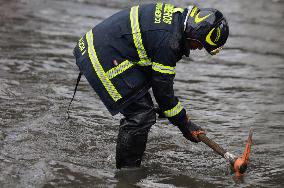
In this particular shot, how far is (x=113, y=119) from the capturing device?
7.15m

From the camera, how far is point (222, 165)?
5871mm

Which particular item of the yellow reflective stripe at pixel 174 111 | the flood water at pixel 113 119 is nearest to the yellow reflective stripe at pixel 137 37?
the yellow reflective stripe at pixel 174 111

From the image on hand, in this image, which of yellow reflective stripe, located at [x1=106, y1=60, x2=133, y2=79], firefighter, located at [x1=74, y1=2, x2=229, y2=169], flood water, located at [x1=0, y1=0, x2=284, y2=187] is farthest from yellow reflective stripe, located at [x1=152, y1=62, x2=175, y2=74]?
flood water, located at [x1=0, y1=0, x2=284, y2=187]

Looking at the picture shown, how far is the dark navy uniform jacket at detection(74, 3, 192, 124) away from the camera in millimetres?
4969

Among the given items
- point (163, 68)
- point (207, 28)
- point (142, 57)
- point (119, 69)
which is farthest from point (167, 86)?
point (207, 28)

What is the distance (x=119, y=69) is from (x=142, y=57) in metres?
0.24

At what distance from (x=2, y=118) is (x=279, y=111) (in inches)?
145

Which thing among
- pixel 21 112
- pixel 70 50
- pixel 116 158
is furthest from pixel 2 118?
pixel 70 50

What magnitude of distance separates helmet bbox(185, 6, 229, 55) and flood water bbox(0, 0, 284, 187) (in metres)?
0.61

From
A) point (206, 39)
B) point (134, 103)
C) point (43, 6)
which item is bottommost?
point (43, 6)

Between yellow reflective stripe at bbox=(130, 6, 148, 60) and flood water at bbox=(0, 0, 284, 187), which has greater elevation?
yellow reflective stripe at bbox=(130, 6, 148, 60)

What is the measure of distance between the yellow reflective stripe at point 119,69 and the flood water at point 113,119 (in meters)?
0.88

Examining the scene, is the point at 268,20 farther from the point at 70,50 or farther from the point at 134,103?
the point at 134,103

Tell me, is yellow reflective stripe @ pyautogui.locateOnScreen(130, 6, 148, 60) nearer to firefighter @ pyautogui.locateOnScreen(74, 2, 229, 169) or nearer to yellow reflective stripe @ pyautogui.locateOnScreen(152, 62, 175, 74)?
A: firefighter @ pyautogui.locateOnScreen(74, 2, 229, 169)
